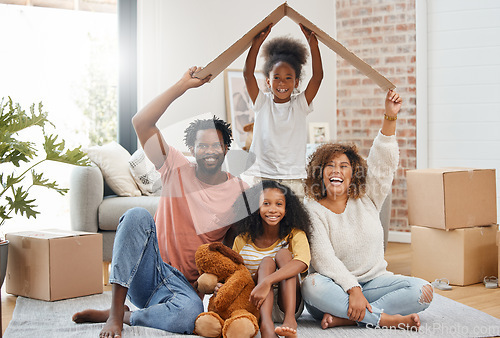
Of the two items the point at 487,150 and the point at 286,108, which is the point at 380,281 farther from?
the point at 487,150

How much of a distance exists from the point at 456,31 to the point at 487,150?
86 centimetres

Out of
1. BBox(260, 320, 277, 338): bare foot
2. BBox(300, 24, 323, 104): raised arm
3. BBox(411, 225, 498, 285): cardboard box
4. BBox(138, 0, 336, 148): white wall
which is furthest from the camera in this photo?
BBox(138, 0, 336, 148): white wall

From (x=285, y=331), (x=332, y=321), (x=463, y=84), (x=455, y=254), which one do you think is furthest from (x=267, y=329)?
(x=463, y=84)

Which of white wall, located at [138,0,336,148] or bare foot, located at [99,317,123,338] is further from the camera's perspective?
white wall, located at [138,0,336,148]

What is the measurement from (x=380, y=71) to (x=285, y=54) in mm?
1908

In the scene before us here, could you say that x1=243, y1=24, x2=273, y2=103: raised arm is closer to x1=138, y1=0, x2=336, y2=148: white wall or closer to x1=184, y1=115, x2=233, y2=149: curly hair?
x1=184, y1=115, x2=233, y2=149: curly hair

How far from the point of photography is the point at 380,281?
85.8 inches

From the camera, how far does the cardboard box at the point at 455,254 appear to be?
2.96 metres

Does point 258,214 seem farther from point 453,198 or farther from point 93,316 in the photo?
point 453,198

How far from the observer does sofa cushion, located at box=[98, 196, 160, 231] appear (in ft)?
10.2

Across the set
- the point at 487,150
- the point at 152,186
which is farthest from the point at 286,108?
the point at 487,150

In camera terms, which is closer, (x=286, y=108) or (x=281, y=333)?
(x=281, y=333)

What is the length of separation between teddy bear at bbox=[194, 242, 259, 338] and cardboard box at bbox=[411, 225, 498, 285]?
1.45m

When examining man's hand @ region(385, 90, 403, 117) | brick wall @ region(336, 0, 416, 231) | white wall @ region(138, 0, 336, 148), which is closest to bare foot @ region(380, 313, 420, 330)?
man's hand @ region(385, 90, 403, 117)
